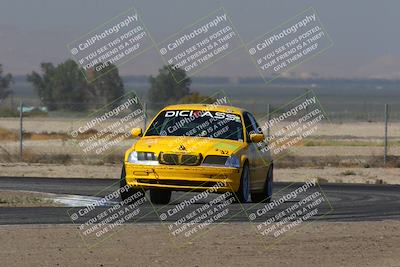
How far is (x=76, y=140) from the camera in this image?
157ft

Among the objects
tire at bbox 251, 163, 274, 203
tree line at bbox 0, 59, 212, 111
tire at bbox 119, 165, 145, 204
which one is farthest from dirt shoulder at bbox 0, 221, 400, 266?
tree line at bbox 0, 59, 212, 111

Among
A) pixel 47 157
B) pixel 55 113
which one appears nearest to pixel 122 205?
pixel 47 157

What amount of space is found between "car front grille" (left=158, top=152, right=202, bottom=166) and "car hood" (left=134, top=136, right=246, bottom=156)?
0.07m

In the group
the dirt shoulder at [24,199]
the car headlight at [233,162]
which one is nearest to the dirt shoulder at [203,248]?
the car headlight at [233,162]

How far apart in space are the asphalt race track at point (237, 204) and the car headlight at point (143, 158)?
70 cm

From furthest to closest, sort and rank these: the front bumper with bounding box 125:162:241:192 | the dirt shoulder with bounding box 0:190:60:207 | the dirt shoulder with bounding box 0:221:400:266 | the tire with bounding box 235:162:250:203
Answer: the tire with bounding box 235:162:250:203 < the dirt shoulder with bounding box 0:190:60:207 < the front bumper with bounding box 125:162:241:192 < the dirt shoulder with bounding box 0:221:400:266

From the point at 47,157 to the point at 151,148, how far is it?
16.5 meters

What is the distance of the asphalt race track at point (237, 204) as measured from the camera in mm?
16875

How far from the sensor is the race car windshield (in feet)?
65.2

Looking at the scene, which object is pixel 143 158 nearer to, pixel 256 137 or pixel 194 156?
pixel 194 156

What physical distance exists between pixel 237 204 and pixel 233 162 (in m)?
0.75

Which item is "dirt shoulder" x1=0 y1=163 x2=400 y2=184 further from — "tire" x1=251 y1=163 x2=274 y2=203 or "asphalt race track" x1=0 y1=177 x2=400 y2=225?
"tire" x1=251 y1=163 x2=274 y2=203

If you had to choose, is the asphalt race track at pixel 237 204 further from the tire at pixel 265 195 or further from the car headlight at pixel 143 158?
the car headlight at pixel 143 158

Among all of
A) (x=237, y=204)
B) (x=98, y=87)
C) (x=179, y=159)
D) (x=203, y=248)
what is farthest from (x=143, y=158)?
(x=98, y=87)
